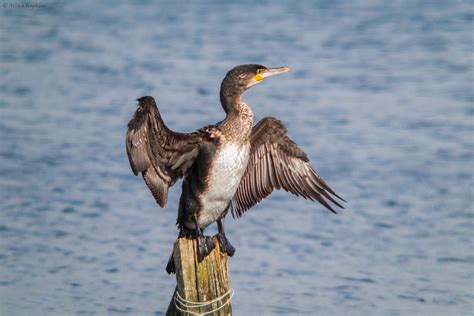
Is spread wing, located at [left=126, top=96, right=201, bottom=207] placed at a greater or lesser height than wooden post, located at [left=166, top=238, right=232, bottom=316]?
greater

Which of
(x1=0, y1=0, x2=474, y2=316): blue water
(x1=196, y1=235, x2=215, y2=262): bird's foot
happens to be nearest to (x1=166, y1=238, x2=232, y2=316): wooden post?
(x1=196, y1=235, x2=215, y2=262): bird's foot

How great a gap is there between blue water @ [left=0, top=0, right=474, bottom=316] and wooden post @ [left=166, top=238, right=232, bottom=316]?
108 inches

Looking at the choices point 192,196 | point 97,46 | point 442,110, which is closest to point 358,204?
point 442,110

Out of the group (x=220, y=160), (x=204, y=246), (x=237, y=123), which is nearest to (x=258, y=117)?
(x=237, y=123)

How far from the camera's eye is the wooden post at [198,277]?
217 inches

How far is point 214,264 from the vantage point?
557 centimetres

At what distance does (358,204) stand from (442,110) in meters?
3.31

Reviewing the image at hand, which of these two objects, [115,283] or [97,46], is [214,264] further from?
[97,46]

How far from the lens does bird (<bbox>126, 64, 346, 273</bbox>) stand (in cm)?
619

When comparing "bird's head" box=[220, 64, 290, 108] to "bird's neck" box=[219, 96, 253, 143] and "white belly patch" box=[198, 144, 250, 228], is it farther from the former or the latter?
"white belly patch" box=[198, 144, 250, 228]

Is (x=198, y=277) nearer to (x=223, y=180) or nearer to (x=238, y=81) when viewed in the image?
(x=223, y=180)

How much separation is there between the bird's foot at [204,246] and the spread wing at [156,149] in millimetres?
664

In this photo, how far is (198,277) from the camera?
5535 mm

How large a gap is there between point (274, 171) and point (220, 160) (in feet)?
2.30
